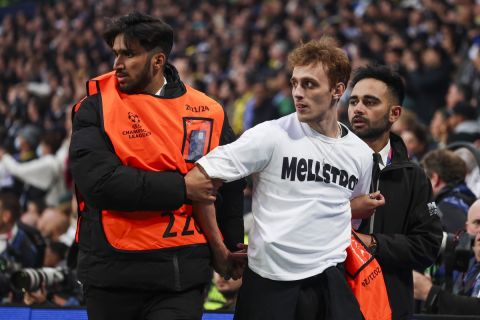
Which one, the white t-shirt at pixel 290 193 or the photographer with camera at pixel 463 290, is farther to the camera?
the photographer with camera at pixel 463 290

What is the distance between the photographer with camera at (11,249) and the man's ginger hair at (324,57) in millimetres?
2918

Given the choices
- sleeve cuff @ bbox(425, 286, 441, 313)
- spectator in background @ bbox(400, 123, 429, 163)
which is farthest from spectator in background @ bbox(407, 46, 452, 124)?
sleeve cuff @ bbox(425, 286, 441, 313)

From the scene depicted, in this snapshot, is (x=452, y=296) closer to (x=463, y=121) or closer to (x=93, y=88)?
(x=93, y=88)

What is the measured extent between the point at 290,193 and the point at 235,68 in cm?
1158

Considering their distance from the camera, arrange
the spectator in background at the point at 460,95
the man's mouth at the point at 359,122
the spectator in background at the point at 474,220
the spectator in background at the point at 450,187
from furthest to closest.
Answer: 1. the spectator in background at the point at 460,95
2. the spectator in background at the point at 450,187
3. the spectator in background at the point at 474,220
4. the man's mouth at the point at 359,122

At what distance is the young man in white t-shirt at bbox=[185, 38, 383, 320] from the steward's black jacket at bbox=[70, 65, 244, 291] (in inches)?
5.5

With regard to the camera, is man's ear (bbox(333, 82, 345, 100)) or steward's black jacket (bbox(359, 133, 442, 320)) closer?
man's ear (bbox(333, 82, 345, 100))

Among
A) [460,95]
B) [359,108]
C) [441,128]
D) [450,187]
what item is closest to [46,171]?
[441,128]

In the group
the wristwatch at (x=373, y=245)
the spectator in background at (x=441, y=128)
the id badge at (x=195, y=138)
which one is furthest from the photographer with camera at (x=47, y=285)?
the spectator in background at (x=441, y=128)

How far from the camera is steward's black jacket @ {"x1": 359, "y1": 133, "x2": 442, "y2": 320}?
4086mm

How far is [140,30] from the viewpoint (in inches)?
144

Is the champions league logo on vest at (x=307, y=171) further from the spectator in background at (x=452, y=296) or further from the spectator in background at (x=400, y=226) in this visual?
the spectator in background at (x=452, y=296)

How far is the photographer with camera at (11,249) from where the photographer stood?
20.2 ft

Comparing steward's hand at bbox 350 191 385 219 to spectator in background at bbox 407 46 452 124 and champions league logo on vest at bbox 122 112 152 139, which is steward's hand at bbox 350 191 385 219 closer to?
champions league logo on vest at bbox 122 112 152 139
